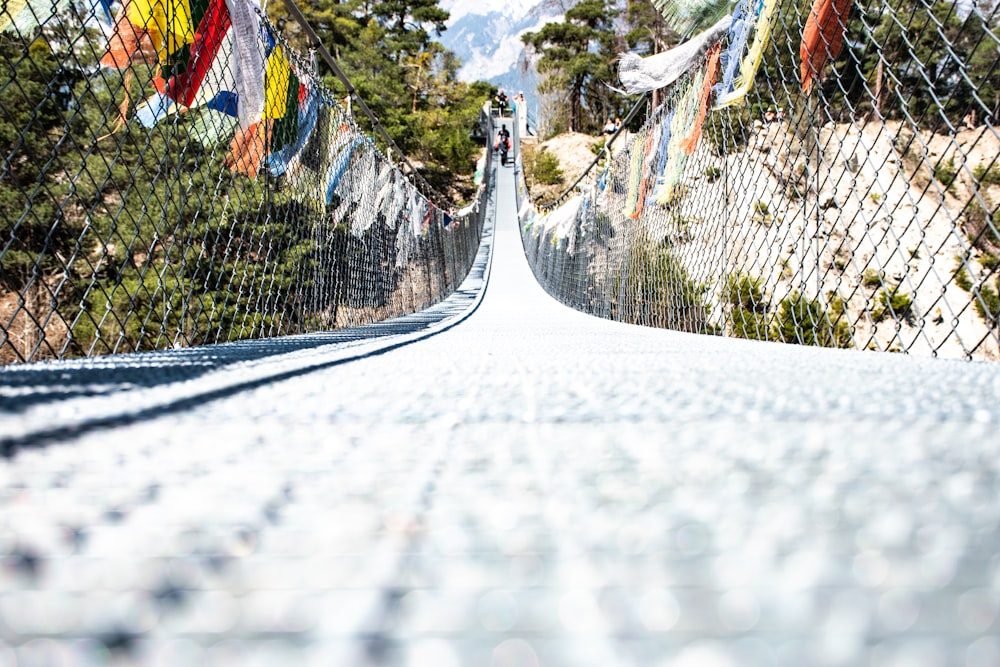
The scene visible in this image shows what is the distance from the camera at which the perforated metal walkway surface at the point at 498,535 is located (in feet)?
0.46

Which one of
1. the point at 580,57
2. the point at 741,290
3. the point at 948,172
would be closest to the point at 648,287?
the point at 741,290

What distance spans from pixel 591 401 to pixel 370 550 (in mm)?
241

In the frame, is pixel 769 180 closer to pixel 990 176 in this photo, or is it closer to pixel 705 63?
pixel 990 176

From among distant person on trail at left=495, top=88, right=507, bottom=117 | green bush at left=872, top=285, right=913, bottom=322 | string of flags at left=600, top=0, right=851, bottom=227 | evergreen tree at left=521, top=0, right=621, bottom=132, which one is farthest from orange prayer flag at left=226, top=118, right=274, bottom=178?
distant person on trail at left=495, top=88, right=507, bottom=117

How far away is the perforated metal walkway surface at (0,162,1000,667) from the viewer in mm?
140

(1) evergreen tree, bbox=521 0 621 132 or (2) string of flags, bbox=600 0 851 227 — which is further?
(1) evergreen tree, bbox=521 0 621 132

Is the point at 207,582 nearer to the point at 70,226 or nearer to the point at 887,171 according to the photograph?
the point at 70,226

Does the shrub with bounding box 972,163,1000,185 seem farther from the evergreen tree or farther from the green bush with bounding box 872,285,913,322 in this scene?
the evergreen tree

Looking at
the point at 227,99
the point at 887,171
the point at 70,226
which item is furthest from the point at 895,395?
the point at 887,171

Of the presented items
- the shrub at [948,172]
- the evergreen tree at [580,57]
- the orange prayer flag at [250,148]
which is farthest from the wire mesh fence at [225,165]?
the evergreen tree at [580,57]

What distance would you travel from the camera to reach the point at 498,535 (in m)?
0.19

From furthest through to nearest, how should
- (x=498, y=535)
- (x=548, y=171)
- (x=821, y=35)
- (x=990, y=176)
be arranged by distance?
1. (x=548, y=171)
2. (x=990, y=176)
3. (x=821, y=35)
4. (x=498, y=535)

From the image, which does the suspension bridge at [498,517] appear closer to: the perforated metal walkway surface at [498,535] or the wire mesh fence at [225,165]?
the perforated metal walkway surface at [498,535]

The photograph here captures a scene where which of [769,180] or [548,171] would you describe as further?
[548,171]
